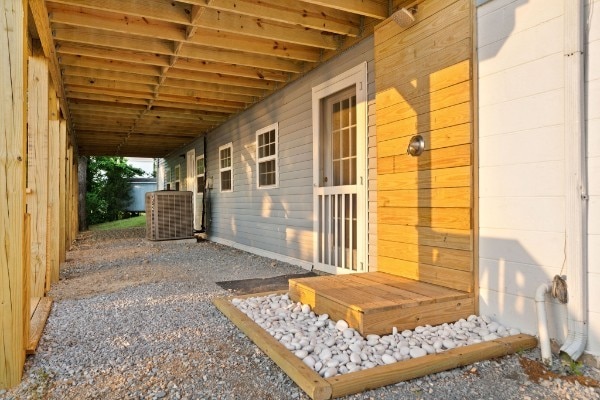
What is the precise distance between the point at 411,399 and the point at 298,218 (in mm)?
3648

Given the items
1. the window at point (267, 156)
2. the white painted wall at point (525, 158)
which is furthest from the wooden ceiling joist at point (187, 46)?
the white painted wall at point (525, 158)

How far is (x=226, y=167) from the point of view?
27.1 feet

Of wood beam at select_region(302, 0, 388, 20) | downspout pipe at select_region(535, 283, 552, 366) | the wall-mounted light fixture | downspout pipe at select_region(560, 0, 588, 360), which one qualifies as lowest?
downspout pipe at select_region(535, 283, 552, 366)

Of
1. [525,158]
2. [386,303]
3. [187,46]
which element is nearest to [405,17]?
[525,158]

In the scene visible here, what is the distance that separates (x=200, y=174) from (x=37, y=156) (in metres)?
6.81

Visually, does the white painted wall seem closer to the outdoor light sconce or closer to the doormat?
the outdoor light sconce

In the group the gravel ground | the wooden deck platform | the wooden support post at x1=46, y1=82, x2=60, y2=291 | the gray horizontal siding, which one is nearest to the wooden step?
the gravel ground

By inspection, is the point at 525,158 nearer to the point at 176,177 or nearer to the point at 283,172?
the point at 283,172

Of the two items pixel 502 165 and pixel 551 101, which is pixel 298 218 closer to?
pixel 502 165

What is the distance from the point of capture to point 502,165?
250cm

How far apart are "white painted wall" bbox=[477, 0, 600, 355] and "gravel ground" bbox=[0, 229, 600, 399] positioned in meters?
0.41

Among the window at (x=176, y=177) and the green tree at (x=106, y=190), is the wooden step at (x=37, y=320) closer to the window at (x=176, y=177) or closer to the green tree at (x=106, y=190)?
the window at (x=176, y=177)

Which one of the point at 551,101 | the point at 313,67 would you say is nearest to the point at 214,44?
the point at 313,67

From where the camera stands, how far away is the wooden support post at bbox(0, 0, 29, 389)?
188cm
